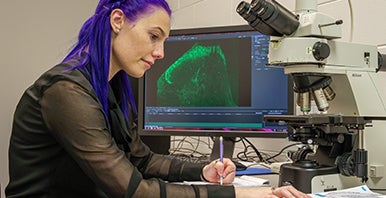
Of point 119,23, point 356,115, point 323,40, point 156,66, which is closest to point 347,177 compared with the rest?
point 356,115

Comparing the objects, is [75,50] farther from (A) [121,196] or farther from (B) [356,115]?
(B) [356,115]

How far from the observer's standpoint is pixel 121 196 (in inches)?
35.6

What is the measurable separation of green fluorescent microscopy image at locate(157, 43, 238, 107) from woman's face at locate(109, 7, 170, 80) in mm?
501

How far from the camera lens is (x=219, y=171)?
4.02 feet

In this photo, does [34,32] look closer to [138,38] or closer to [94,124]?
[138,38]

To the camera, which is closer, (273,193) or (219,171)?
(273,193)

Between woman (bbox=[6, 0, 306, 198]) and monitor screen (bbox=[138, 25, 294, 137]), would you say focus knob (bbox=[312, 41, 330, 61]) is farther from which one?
monitor screen (bbox=[138, 25, 294, 137])

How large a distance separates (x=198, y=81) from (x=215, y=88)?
0.08m

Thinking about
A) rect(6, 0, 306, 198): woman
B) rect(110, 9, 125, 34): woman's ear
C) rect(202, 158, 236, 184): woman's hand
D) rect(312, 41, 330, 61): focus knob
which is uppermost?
rect(110, 9, 125, 34): woman's ear

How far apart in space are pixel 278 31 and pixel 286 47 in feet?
0.15

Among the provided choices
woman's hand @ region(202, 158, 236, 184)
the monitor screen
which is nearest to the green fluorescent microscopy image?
the monitor screen

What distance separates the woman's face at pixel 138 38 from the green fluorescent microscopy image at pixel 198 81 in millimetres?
501

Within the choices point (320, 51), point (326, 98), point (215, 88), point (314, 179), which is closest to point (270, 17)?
point (320, 51)

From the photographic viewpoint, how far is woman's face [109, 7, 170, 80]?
1.10 meters
